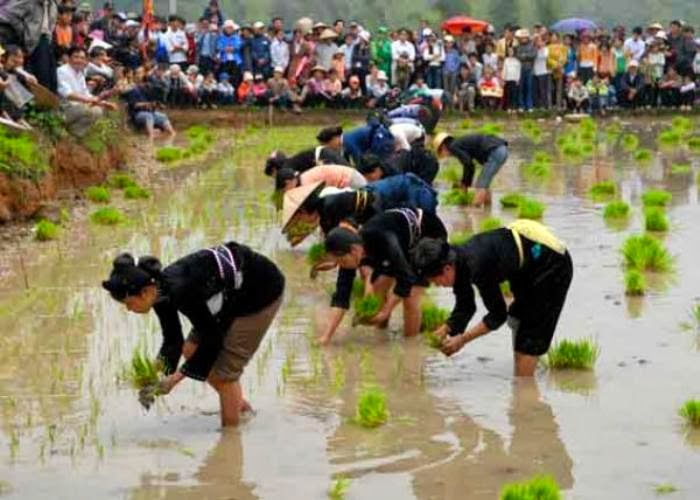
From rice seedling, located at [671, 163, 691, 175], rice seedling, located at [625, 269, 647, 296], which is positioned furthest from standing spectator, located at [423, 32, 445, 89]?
rice seedling, located at [625, 269, 647, 296]

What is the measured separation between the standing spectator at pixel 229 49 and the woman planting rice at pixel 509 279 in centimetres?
1834

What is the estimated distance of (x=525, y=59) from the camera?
28.6m

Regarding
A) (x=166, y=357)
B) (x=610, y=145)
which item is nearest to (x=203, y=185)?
(x=610, y=145)

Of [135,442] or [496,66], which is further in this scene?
[496,66]

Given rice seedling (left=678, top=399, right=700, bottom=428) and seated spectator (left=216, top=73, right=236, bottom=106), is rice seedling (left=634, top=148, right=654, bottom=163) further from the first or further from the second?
rice seedling (left=678, top=399, right=700, bottom=428)

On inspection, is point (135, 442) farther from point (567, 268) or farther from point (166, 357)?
point (567, 268)

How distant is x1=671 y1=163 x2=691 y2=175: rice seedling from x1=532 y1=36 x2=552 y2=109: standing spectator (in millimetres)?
7603

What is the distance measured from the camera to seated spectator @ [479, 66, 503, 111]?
93.2ft

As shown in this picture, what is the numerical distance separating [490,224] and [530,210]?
121 cm

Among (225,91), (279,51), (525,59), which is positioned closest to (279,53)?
(279,51)

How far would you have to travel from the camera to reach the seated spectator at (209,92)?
26969 mm

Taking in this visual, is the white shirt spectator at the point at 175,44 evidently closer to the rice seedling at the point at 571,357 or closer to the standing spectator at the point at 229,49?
the standing spectator at the point at 229,49

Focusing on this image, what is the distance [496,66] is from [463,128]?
2.82 m

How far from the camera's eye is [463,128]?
26172 mm
